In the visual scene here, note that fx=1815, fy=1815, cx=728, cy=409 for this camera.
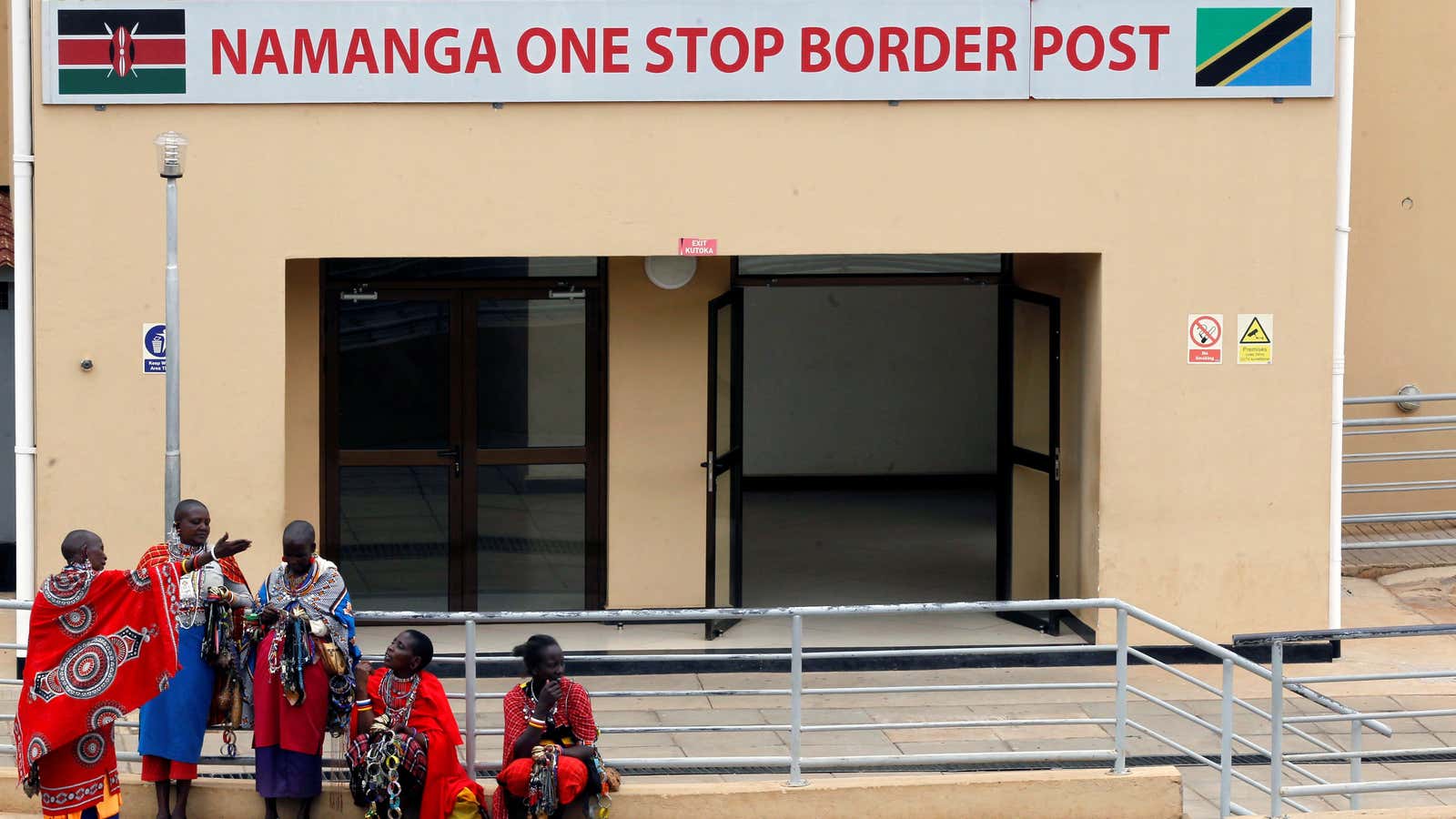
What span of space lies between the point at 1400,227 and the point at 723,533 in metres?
6.28

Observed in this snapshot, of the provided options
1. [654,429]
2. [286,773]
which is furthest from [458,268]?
[286,773]

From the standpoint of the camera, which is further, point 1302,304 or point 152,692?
point 1302,304

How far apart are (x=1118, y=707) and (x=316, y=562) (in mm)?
3671

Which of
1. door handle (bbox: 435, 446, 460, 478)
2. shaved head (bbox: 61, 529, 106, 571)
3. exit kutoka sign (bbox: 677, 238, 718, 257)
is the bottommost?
shaved head (bbox: 61, 529, 106, 571)

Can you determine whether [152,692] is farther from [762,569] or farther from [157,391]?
[762,569]

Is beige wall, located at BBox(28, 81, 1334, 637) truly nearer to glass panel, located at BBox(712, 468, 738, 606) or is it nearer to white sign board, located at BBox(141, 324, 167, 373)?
white sign board, located at BBox(141, 324, 167, 373)

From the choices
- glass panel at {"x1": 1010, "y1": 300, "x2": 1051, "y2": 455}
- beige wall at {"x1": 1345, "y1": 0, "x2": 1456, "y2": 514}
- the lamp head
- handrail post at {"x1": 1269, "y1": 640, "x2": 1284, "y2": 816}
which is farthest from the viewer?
beige wall at {"x1": 1345, "y1": 0, "x2": 1456, "y2": 514}

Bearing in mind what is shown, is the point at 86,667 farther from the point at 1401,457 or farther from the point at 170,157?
the point at 1401,457

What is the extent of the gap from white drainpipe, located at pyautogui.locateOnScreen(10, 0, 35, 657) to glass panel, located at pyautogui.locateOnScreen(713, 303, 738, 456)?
13.9 feet

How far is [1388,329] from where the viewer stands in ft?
47.6

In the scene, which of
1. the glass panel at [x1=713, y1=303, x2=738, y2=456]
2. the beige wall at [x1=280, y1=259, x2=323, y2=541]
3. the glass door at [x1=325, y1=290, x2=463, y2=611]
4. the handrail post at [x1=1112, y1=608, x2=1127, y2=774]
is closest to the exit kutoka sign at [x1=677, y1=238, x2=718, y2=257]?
the glass panel at [x1=713, y1=303, x2=738, y2=456]

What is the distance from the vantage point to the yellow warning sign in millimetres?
11219

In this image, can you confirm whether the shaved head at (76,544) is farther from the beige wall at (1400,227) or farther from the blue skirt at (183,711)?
the beige wall at (1400,227)

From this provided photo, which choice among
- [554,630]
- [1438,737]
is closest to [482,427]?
[554,630]
